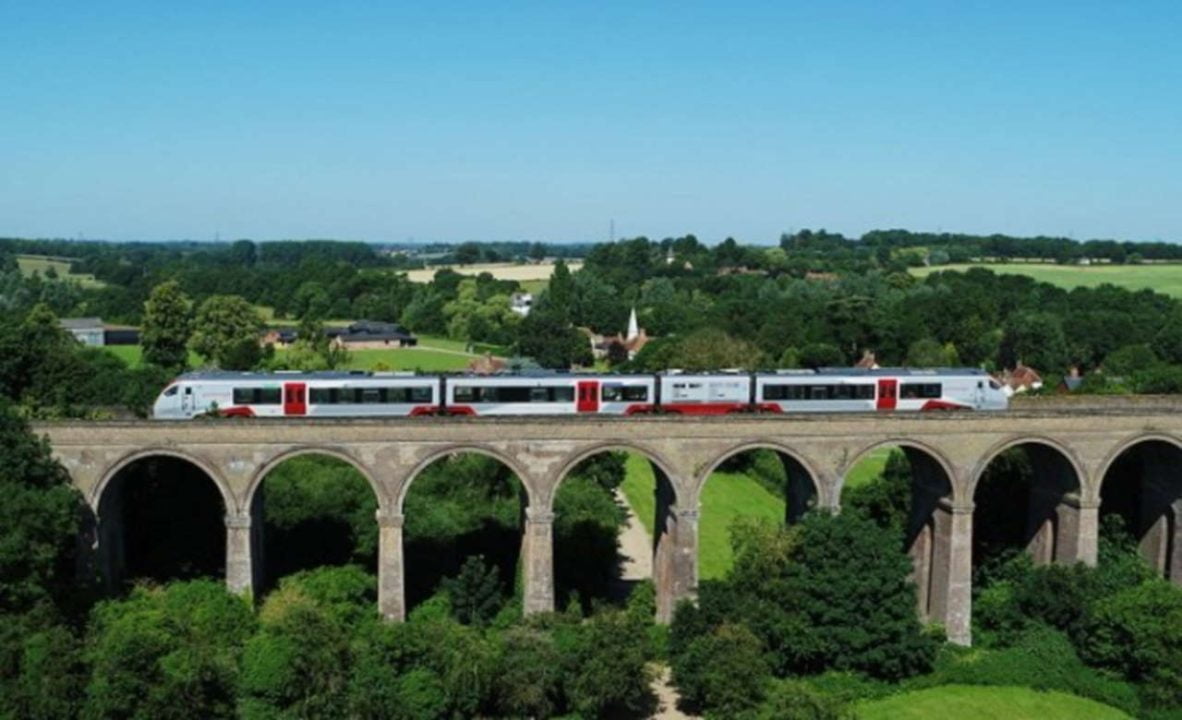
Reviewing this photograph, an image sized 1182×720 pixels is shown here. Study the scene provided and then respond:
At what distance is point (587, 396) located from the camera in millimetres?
51219

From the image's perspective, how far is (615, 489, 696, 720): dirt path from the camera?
139 feet

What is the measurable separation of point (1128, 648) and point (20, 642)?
131 feet

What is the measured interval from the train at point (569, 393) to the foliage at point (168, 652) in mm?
8070

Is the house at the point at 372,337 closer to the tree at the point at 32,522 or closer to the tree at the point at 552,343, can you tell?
the tree at the point at 552,343

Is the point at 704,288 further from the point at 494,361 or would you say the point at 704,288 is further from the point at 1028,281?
the point at 494,361

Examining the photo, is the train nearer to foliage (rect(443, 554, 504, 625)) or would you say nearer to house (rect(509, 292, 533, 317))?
foliage (rect(443, 554, 504, 625))

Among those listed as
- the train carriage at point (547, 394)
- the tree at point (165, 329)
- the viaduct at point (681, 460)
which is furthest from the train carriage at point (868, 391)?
the tree at point (165, 329)

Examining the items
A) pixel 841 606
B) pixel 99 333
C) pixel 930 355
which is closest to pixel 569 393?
pixel 841 606

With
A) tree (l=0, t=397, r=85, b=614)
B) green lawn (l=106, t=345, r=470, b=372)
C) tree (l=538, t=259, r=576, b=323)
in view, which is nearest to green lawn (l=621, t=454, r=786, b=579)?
tree (l=0, t=397, r=85, b=614)

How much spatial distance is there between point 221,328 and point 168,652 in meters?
81.9

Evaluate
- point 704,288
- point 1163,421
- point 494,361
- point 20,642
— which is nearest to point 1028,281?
point 704,288

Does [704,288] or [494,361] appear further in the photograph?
[704,288]

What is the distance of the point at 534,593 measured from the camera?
156ft

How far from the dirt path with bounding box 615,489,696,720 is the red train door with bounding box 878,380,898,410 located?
47.5 feet
